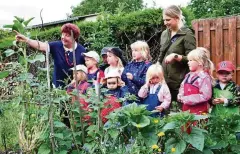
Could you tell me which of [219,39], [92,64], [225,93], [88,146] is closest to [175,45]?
[225,93]

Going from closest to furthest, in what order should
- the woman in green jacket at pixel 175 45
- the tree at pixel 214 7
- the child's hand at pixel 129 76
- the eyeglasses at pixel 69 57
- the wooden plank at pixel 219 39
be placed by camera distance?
1. the woman in green jacket at pixel 175 45
2. the child's hand at pixel 129 76
3. the eyeglasses at pixel 69 57
4. the wooden plank at pixel 219 39
5. the tree at pixel 214 7

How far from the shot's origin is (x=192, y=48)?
174 inches

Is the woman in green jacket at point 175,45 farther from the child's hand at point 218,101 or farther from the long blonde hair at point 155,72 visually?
the child's hand at point 218,101

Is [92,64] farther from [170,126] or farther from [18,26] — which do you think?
[170,126]

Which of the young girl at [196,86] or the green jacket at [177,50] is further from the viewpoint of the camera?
the green jacket at [177,50]

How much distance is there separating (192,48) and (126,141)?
1539mm

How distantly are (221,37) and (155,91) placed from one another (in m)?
3.29

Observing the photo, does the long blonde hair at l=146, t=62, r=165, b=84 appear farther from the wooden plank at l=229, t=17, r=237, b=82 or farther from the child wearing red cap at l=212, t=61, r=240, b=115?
the wooden plank at l=229, t=17, r=237, b=82

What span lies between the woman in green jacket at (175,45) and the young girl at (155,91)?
0.10 metres

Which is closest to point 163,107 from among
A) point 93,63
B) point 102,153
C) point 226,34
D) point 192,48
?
point 192,48

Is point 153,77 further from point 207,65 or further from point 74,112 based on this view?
point 74,112

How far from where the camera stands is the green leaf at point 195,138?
2914 millimetres

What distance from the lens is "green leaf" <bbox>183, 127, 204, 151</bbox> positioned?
115 inches

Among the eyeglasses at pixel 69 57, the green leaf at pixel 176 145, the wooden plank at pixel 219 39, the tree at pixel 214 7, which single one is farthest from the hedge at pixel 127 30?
the tree at pixel 214 7
